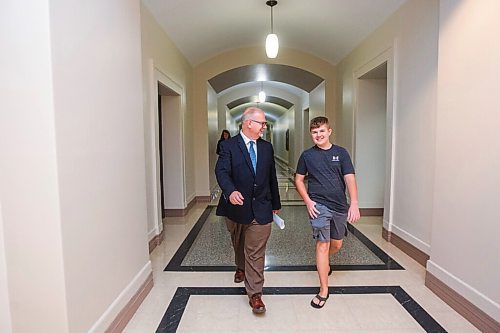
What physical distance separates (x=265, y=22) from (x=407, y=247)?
4.02 meters

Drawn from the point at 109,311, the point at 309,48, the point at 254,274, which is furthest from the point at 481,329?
the point at 309,48

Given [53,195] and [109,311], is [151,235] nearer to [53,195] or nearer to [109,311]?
[109,311]

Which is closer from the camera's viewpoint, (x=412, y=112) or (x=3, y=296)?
(x=3, y=296)

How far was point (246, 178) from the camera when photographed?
250 centimetres

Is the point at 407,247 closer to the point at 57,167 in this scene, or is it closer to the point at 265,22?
the point at 57,167

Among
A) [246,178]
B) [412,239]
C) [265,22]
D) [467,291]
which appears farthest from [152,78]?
[467,291]

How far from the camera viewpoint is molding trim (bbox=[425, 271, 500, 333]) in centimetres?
218

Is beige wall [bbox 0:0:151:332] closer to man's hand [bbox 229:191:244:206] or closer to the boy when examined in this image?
man's hand [bbox 229:191:244:206]

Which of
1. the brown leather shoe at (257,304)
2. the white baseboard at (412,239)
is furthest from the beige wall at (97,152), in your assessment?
the white baseboard at (412,239)

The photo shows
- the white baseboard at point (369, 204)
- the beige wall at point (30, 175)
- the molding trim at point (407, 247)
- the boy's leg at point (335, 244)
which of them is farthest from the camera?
the white baseboard at point (369, 204)

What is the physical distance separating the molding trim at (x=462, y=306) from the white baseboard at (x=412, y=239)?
0.47 meters

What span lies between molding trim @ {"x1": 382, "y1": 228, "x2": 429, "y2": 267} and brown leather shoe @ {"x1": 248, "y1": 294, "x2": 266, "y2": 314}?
1.90 metres

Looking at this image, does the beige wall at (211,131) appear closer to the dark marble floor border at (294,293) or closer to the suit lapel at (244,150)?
the dark marble floor border at (294,293)

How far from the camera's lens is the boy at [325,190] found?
257 cm
